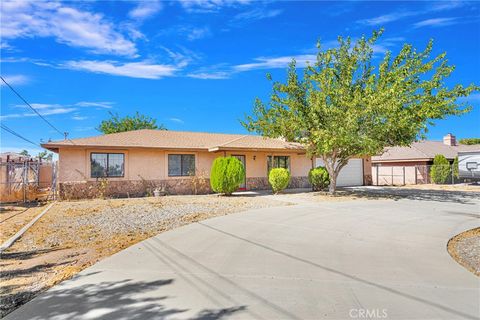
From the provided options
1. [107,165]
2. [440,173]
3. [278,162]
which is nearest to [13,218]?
[107,165]

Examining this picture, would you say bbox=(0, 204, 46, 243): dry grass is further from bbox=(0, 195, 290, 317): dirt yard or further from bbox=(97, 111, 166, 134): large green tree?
bbox=(97, 111, 166, 134): large green tree

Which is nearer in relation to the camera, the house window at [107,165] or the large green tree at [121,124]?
the house window at [107,165]

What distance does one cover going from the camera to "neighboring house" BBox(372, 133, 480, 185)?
91.1 ft

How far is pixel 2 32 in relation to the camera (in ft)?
33.6

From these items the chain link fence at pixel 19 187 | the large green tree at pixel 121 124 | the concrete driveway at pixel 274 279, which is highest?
the large green tree at pixel 121 124

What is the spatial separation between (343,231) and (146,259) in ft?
16.2

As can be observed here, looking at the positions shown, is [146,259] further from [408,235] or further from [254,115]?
[254,115]

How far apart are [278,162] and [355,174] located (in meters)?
7.50

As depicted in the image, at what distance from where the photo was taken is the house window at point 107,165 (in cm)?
1684

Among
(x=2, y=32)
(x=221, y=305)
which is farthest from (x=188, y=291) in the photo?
(x=2, y=32)

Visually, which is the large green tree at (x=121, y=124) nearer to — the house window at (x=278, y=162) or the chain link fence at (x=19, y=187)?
the chain link fence at (x=19, y=187)

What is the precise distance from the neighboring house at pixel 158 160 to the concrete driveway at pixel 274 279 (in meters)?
10.7

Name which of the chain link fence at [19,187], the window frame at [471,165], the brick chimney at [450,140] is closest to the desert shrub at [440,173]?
the window frame at [471,165]

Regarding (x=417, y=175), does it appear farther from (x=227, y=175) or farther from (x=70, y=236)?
(x=70, y=236)
